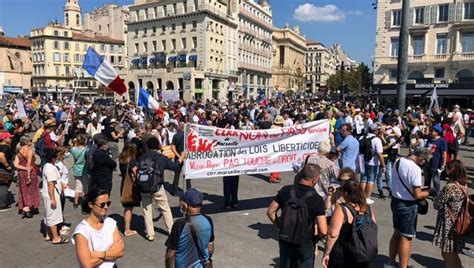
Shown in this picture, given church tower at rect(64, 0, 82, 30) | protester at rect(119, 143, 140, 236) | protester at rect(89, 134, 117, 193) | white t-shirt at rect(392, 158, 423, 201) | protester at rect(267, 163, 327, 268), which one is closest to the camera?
protester at rect(267, 163, 327, 268)

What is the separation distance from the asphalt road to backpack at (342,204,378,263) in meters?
2.06

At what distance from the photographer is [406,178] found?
4906 millimetres

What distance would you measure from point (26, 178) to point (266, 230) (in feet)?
15.8

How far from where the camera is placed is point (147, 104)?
12.7 metres

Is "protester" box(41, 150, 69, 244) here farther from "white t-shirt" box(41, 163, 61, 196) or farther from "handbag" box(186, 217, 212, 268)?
"handbag" box(186, 217, 212, 268)

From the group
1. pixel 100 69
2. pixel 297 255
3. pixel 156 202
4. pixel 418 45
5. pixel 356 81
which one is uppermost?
pixel 418 45

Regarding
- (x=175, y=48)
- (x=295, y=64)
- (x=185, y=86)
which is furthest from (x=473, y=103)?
(x=295, y=64)

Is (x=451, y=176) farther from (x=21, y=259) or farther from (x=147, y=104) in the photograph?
(x=147, y=104)

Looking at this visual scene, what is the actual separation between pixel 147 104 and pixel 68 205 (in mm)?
5023

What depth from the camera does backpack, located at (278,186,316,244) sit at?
12.5 feet

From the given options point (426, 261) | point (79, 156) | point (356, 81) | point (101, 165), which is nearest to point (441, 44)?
point (356, 81)

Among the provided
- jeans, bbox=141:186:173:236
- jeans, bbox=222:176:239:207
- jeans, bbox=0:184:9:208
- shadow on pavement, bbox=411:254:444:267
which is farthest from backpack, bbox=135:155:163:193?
shadow on pavement, bbox=411:254:444:267

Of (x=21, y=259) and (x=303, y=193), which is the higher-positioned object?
(x=303, y=193)

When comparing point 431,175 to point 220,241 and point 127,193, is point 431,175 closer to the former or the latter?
point 220,241
